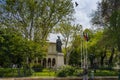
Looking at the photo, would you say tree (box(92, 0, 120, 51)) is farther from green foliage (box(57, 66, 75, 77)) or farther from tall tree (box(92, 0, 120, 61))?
green foliage (box(57, 66, 75, 77))

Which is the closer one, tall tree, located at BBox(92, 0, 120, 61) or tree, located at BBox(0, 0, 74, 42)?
tall tree, located at BBox(92, 0, 120, 61)

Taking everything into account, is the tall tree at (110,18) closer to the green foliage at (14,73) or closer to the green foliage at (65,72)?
the green foliage at (65,72)

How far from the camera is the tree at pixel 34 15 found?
2120 inches

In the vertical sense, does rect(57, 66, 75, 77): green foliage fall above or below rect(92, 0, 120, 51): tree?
below

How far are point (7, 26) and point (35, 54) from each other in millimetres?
8378

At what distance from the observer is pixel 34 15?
54406mm

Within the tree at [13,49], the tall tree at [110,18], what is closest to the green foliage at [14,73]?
the tree at [13,49]

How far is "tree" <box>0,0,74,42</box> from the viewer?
53844mm

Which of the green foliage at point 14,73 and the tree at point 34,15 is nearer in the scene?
the green foliage at point 14,73

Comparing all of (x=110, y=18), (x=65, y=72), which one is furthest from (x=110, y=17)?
(x=65, y=72)

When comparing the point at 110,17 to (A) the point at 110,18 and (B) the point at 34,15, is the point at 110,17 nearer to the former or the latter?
(A) the point at 110,18

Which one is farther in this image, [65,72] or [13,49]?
[13,49]

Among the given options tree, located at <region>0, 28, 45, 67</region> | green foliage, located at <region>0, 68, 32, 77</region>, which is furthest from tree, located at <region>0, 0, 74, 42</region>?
green foliage, located at <region>0, 68, 32, 77</region>

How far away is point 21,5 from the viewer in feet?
176
